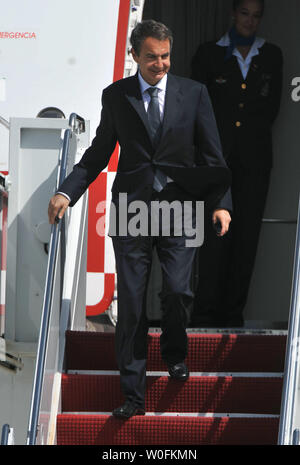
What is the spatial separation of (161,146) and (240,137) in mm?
1472

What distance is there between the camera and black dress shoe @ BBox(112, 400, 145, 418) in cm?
415

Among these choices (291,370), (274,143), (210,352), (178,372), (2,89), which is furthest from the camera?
(274,143)

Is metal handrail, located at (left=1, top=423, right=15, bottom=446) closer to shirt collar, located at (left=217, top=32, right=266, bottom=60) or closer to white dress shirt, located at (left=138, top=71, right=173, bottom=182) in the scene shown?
white dress shirt, located at (left=138, top=71, right=173, bottom=182)

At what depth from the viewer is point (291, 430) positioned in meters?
3.77

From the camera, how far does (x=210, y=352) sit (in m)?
4.49

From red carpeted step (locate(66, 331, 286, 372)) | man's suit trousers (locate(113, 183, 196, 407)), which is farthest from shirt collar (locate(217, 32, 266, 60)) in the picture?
red carpeted step (locate(66, 331, 286, 372))

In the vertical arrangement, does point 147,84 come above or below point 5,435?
above

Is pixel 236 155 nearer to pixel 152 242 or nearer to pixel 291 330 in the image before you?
pixel 152 242

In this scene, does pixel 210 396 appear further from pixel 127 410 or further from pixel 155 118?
pixel 155 118

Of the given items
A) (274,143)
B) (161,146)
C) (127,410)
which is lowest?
(127,410)

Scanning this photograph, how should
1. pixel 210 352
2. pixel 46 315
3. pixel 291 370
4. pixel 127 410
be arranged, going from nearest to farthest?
1. pixel 291 370
2. pixel 46 315
3. pixel 127 410
4. pixel 210 352

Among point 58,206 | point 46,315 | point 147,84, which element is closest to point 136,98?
point 147,84

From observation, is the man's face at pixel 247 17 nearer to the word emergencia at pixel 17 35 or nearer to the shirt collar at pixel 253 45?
the shirt collar at pixel 253 45
